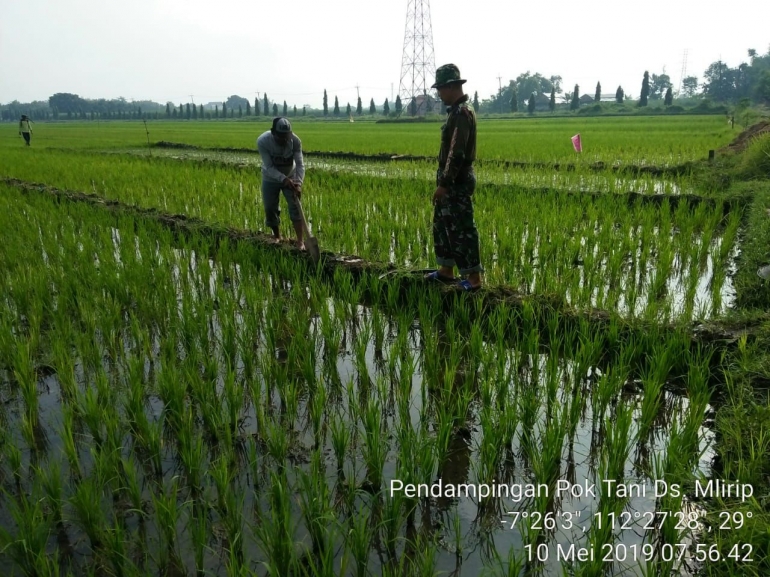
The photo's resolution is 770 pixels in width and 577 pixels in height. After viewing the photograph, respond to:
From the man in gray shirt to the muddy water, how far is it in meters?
1.62

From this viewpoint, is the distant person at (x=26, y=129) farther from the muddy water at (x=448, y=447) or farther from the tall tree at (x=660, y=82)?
the tall tree at (x=660, y=82)

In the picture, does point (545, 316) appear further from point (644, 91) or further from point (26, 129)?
point (644, 91)

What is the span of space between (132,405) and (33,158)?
13701 mm

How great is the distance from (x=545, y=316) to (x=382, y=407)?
50.3 inches

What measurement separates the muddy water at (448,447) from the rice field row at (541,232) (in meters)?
0.98

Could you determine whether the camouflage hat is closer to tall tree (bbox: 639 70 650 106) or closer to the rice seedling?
the rice seedling

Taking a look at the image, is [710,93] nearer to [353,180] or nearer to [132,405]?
[353,180]

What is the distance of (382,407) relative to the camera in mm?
2568

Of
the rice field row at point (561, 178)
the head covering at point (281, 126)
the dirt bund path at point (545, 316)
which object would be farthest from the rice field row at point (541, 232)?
the head covering at point (281, 126)

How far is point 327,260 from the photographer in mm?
4457

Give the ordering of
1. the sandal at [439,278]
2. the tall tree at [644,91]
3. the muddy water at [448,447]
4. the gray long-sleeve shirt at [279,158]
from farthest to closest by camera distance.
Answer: the tall tree at [644,91], the gray long-sleeve shirt at [279,158], the sandal at [439,278], the muddy water at [448,447]

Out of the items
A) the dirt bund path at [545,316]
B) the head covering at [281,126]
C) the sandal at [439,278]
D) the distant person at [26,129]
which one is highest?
the distant person at [26,129]

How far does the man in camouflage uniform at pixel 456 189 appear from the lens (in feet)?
11.3

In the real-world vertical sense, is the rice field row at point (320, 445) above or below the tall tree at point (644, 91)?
below
